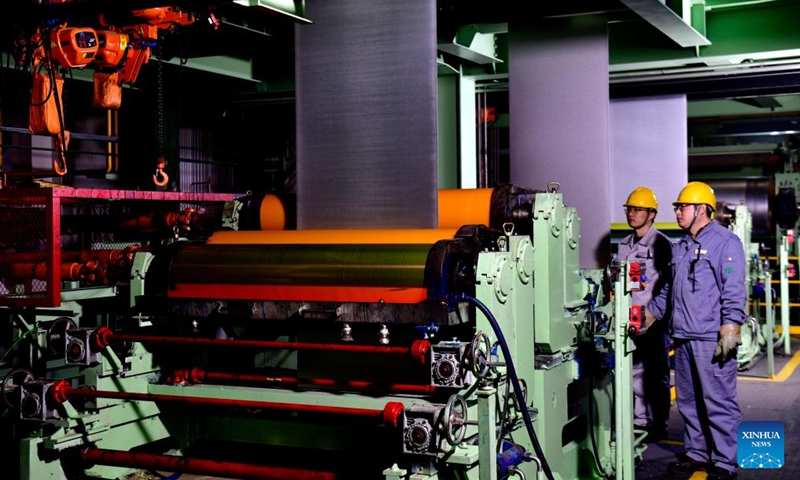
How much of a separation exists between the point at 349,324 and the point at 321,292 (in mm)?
218

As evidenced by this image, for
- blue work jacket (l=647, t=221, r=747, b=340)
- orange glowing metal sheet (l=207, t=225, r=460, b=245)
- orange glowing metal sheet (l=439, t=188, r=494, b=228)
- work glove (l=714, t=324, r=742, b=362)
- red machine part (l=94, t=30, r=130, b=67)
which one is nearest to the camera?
orange glowing metal sheet (l=207, t=225, r=460, b=245)

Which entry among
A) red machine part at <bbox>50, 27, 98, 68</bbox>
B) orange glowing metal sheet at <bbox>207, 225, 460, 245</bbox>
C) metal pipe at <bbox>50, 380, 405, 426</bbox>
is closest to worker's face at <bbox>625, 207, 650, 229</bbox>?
orange glowing metal sheet at <bbox>207, 225, 460, 245</bbox>

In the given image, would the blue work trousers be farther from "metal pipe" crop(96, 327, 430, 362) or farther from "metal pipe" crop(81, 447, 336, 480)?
"metal pipe" crop(81, 447, 336, 480)

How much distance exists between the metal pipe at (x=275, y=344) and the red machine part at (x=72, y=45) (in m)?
2.33

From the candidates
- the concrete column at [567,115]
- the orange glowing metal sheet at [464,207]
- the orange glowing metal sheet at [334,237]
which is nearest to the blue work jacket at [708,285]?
the concrete column at [567,115]

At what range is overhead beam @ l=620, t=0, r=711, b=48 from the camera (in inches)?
268

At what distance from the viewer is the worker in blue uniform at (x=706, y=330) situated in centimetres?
562

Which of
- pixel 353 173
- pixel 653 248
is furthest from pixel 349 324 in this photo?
pixel 653 248

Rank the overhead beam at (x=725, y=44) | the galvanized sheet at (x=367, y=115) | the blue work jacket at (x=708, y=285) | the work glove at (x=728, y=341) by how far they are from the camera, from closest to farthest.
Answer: the galvanized sheet at (x=367, y=115), the work glove at (x=728, y=341), the blue work jacket at (x=708, y=285), the overhead beam at (x=725, y=44)

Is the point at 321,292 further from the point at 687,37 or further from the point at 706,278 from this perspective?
the point at 687,37

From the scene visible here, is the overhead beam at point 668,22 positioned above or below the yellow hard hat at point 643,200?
above

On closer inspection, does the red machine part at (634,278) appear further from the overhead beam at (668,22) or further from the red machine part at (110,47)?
the red machine part at (110,47)

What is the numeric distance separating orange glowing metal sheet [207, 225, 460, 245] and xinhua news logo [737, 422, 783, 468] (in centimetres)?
264

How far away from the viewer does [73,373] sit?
7500 mm
